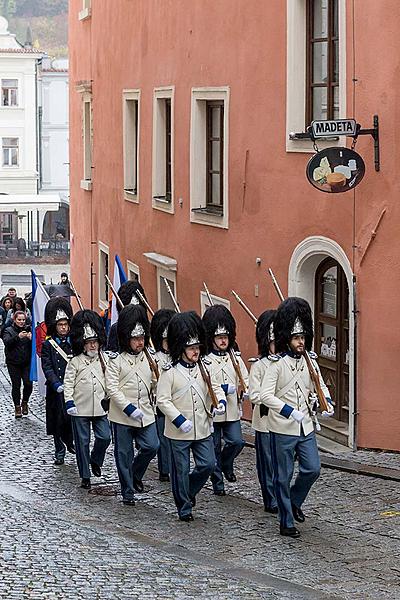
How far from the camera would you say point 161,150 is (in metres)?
23.1

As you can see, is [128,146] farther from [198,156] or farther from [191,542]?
[191,542]

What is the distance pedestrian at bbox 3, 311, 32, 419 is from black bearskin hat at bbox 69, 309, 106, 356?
523 centimetres

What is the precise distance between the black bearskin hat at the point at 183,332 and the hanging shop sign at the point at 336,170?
3283 mm

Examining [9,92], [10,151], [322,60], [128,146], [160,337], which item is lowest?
[160,337]

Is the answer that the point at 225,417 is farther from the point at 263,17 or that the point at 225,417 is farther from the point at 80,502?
the point at 263,17

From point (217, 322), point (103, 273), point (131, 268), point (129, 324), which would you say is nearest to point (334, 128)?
point (217, 322)

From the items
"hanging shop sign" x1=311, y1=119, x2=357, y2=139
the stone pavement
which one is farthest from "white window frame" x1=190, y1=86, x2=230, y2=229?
the stone pavement

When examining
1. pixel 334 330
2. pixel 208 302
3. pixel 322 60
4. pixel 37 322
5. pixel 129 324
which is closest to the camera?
pixel 129 324

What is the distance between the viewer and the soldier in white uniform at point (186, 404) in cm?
1223

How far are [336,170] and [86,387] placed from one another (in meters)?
3.50

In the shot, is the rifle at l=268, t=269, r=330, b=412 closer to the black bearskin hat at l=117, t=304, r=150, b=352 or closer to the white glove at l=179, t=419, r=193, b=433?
the white glove at l=179, t=419, r=193, b=433

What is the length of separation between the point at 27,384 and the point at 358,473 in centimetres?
638

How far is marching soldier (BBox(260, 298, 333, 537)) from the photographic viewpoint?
11711 mm

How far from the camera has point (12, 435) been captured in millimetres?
17938
